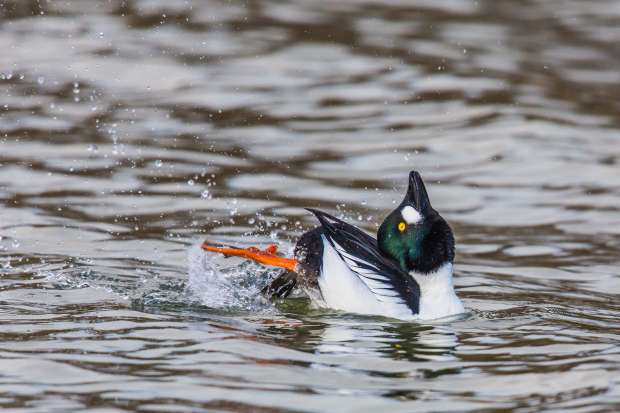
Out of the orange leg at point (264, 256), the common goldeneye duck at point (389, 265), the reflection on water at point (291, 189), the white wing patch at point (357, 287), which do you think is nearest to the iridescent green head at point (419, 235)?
the common goldeneye duck at point (389, 265)

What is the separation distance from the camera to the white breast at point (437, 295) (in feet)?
25.7

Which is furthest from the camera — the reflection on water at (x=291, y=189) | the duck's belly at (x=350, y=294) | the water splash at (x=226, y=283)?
the water splash at (x=226, y=283)

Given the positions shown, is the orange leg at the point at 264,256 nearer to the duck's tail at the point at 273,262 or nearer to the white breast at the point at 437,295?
the duck's tail at the point at 273,262

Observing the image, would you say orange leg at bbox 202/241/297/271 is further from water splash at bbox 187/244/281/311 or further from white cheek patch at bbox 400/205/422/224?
white cheek patch at bbox 400/205/422/224

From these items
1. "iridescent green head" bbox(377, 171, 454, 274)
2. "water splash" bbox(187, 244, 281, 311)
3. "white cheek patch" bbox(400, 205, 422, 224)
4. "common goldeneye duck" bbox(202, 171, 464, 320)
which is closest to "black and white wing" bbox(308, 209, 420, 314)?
"common goldeneye duck" bbox(202, 171, 464, 320)

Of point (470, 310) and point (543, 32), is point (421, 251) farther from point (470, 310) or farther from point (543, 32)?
point (543, 32)

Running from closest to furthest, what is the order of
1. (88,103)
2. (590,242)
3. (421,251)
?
(421,251), (590,242), (88,103)

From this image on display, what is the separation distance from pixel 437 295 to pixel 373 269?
15.7 inches

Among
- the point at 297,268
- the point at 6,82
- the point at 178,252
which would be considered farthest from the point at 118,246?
the point at 6,82

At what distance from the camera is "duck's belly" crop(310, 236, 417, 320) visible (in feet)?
25.5

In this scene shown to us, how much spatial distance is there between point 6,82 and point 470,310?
692cm

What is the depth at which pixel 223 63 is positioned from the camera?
14.6 metres

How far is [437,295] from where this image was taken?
25.7 ft

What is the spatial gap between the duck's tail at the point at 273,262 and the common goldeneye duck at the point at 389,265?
0.04 ft
